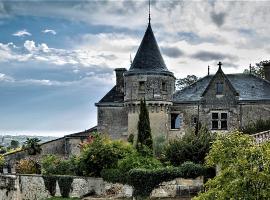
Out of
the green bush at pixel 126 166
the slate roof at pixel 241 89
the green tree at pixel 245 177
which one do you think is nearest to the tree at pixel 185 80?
the slate roof at pixel 241 89

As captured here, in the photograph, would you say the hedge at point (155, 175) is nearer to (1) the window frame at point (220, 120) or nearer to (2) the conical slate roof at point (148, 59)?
(2) the conical slate roof at point (148, 59)

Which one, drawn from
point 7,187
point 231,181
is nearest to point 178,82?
point 7,187

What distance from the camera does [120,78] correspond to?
4800 centimetres

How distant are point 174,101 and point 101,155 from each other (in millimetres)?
11907

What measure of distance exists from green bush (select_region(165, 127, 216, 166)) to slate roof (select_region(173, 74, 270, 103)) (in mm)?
10385

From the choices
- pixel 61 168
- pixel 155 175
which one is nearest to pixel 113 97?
pixel 61 168

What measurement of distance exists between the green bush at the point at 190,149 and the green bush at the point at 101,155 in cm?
305

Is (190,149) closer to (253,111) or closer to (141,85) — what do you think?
(141,85)

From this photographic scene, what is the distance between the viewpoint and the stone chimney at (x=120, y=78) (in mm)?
47625

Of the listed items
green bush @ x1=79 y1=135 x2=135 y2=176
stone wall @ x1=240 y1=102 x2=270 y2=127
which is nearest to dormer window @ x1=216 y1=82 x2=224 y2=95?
stone wall @ x1=240 y1=102 x2=270 y2=127

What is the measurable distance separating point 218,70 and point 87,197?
15.7m

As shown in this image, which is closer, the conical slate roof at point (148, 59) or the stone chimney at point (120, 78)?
the conical slate roof at point (148, 59)

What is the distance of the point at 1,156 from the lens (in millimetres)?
45562

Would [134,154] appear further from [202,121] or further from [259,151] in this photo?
[259,151]
